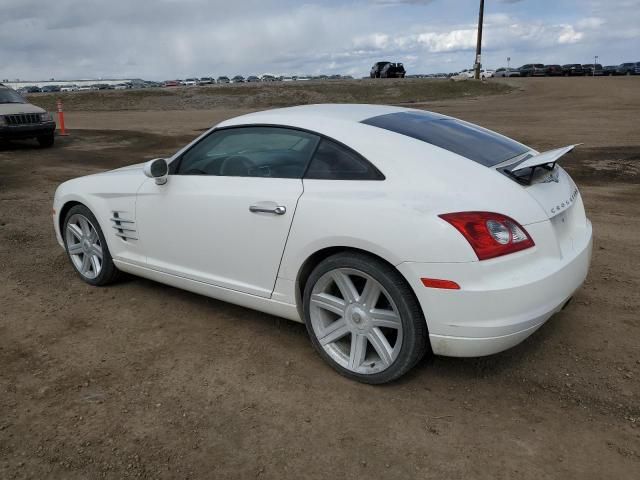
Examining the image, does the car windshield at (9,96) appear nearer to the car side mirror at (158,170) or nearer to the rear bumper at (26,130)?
the rear bumper at (26,130)

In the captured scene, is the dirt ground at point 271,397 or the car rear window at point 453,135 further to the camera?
the car rear window at point 453,135

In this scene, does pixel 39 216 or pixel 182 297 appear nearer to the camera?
pixel 182 297

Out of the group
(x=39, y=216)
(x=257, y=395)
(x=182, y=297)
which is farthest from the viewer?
(x=39, y=216)

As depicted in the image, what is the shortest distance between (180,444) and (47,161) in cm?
1212

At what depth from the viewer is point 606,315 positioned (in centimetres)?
411

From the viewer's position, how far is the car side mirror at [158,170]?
13.2 feet

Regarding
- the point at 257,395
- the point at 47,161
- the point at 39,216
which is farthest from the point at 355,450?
the point at 47,161

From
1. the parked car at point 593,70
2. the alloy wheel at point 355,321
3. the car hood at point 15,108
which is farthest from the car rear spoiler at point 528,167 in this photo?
the parked car at point 593,70

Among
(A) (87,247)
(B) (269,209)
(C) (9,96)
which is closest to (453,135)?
(B) (269,209)

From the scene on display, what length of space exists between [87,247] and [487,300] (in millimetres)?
3509

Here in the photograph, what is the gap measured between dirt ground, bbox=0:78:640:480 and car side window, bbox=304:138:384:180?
1.19 meters

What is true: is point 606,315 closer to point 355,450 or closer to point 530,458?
point 530,458

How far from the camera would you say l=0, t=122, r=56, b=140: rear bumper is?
1449 cm

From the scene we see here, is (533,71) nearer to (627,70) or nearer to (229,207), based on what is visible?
(627,70)
